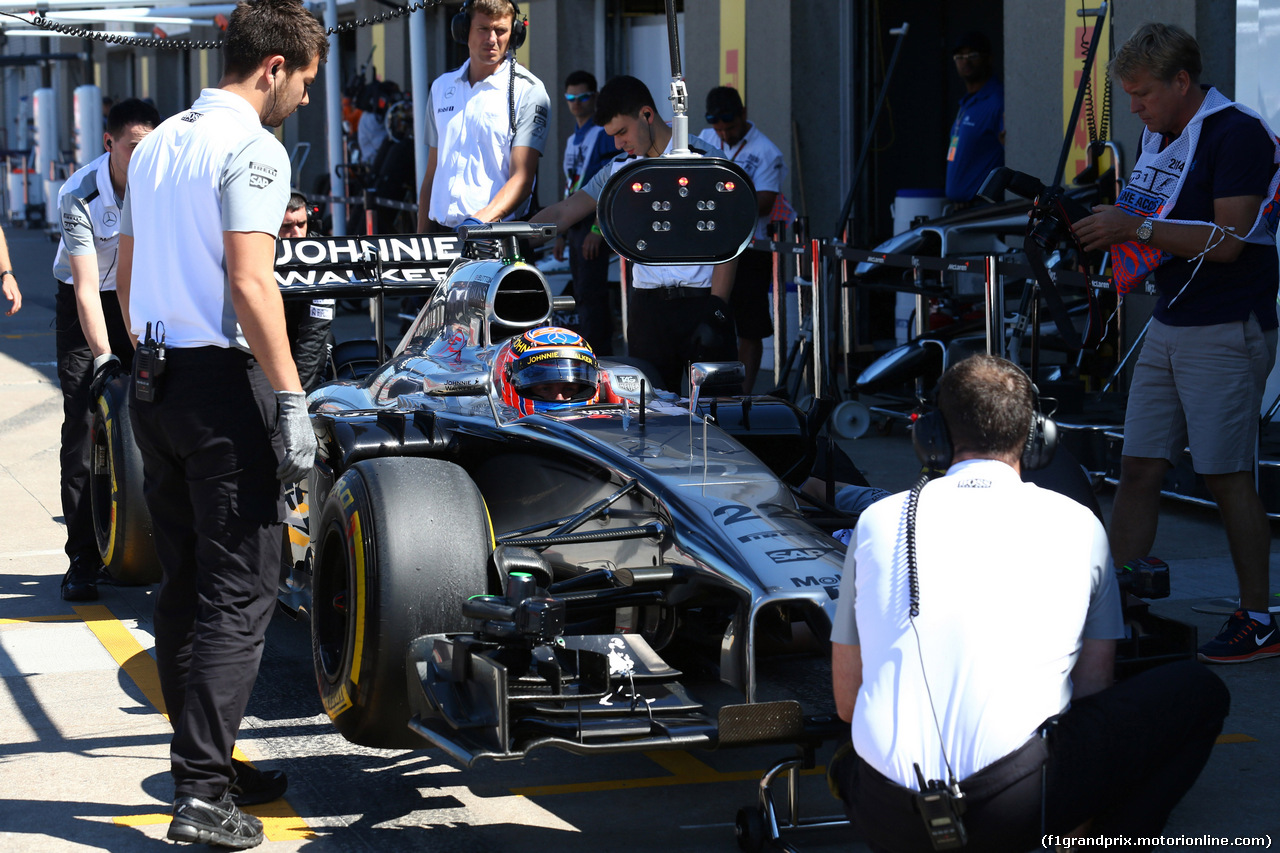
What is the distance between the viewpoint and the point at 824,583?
3789 millimetres

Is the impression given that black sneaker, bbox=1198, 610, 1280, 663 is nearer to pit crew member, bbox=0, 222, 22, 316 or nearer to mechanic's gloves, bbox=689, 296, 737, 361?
mechanic's gloves, bbox=689, 296, 737, 361

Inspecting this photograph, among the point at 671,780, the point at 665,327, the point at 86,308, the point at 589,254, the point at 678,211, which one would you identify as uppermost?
the point at 678,211

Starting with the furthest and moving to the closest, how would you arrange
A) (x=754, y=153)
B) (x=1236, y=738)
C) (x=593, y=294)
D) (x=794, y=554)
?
(x=754, y=153) < (x=593, y=294) < (x=1236, y=738) < (x=794, y=554)

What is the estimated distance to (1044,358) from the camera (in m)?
10.1

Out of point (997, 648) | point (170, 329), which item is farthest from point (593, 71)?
point (997, 648)

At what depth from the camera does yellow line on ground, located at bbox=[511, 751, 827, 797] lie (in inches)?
164

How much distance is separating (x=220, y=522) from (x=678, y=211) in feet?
4.76

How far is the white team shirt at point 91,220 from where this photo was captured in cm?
599

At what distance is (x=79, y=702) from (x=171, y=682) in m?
1.08

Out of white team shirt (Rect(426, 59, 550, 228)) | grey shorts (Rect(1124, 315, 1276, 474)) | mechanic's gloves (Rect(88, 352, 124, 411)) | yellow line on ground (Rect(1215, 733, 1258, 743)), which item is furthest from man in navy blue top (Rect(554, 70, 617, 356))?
yellow line on ground (Rect(1215, 733, 1258, 743))

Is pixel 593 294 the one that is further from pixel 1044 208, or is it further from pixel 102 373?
pixel 1044 208

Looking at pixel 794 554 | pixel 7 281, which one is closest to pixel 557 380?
pixel 794 554

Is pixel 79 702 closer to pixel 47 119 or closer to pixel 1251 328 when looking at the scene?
pixel 1251 328

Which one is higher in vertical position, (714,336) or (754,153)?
(754,153)
